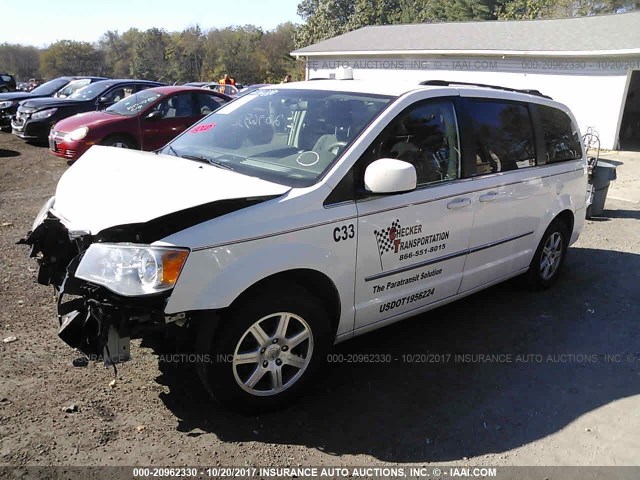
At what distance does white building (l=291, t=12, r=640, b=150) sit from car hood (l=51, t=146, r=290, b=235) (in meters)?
10.6

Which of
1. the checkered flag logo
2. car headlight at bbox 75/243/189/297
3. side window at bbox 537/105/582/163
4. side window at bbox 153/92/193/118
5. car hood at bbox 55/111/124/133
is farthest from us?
side window at bbox 153/92/193/118

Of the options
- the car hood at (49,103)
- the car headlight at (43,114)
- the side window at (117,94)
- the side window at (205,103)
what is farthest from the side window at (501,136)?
the car headlight at (43,114)

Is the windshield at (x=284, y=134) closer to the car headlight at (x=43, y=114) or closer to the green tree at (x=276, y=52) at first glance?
the car headlight at (x=43, y=114)

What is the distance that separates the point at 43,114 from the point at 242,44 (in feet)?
195

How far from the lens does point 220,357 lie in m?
2.93

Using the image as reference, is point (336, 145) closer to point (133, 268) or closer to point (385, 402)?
point (133, 268)

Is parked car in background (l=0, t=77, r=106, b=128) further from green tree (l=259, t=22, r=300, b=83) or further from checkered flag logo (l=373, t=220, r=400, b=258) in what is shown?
green tree (l=259, t=22, r=300, b=83)

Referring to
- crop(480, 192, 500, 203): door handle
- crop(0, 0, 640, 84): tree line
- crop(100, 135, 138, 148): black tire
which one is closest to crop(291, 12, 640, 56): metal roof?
crop(100, 135, 138, 148): black tire

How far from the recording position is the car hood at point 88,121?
9.96 meters

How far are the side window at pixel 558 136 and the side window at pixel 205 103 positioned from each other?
7.50 metres

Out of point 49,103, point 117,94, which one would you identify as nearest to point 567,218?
point 117,94

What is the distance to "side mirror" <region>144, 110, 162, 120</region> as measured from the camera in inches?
412

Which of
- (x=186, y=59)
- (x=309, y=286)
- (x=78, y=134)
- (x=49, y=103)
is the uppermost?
(x=49, y=103)

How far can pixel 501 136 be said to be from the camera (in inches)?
176
